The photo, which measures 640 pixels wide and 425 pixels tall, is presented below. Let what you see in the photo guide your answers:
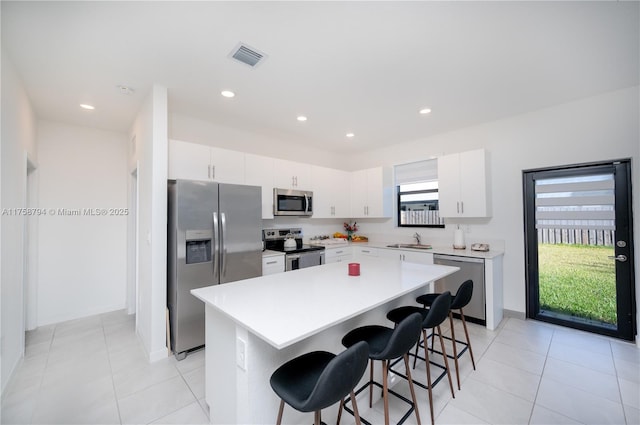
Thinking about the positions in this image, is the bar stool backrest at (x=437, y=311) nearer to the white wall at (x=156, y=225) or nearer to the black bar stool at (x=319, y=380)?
the black bar stool at (x=319, y=380)

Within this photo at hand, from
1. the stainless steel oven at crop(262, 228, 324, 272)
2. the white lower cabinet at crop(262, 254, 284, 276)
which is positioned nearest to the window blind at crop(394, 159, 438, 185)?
the stainless steel oven at crop(262, 228, 324, 272)

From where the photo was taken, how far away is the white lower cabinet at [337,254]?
4.29 meters

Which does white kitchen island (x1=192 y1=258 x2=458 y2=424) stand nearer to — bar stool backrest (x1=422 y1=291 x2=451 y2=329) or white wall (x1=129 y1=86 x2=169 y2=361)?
bar stool backrest (x1=422 y1=291 x2=451 y2=329)

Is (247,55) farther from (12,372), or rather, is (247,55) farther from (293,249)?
(12,372)

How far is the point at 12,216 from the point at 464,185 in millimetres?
4992

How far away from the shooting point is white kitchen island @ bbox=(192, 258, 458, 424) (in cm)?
131

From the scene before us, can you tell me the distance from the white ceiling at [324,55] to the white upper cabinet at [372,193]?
149 cm

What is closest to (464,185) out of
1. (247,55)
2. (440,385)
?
(440,385)

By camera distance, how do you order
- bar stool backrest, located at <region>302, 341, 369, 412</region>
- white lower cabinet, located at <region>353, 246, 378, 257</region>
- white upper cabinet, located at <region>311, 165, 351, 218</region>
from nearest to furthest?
1. bar stool backrest, located at <region>302, 341, 369, 412</region>
2. white lower cabinet, located at <region>353, 246, 378, 257</region>
3. white upper cabinet, located at <region>311, 165, 351, 218</region>

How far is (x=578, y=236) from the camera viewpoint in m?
3.18

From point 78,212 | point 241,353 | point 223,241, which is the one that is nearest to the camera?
point 241,353

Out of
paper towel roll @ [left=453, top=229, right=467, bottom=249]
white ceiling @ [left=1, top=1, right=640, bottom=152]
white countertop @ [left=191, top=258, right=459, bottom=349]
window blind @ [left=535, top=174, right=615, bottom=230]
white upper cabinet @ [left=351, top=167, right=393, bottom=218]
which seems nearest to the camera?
white countertop @ [left=191, top=258, right=459, bottom=349]

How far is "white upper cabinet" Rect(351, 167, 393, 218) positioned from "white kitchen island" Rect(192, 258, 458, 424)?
8.68ft

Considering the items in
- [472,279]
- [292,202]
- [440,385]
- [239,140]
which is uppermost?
[239,140]
